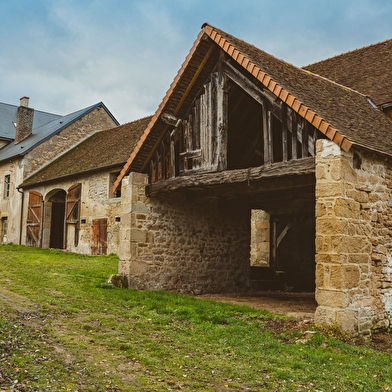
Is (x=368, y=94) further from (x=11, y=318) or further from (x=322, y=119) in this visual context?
(x=11, y=318)

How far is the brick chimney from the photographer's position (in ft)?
88.5

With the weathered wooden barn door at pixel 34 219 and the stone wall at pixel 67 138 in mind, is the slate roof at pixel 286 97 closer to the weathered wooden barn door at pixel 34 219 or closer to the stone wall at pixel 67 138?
the weathered wooden barn door at pixel 34 219

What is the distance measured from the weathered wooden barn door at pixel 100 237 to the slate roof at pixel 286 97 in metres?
6.89

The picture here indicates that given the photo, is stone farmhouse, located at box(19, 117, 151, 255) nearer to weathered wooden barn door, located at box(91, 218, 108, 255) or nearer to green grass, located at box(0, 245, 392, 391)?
weathered wooden barn door, located at box(91, 218, 108, 255)

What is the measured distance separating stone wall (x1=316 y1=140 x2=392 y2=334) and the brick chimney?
23477 mm

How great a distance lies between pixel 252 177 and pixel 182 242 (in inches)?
139

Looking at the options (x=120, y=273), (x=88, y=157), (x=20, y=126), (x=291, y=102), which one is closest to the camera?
(x=291, y=102)

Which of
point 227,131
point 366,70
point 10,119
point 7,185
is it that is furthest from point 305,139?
point 10,119

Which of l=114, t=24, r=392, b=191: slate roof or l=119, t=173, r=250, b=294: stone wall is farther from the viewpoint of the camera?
l=119, t=173, r=250, b=294: stone wall

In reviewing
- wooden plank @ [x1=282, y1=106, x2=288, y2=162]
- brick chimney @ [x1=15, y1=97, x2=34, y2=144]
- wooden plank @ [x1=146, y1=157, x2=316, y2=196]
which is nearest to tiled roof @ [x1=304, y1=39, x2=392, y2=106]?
wooden plank @ [x1=282, y1=106, x2=288, y2=162]

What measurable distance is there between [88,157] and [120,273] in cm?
1081

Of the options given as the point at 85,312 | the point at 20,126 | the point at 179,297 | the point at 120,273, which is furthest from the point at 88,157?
the point at 85,312

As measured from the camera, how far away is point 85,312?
25.2 ft

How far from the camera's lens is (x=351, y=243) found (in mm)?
6883
